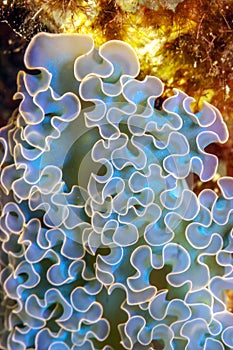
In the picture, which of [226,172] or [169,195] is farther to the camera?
[226,172]

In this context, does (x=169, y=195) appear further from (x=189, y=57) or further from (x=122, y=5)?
(x=122, y=5)

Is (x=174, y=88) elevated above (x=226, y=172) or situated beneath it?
elevated above

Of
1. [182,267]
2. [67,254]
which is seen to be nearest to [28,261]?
[67,254]

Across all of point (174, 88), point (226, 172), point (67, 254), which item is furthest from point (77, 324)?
point (174, 88)

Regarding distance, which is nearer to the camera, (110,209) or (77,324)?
(110,209)

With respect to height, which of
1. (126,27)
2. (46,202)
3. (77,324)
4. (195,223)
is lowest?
(77,324)

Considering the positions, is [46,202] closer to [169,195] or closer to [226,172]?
[169,195]
